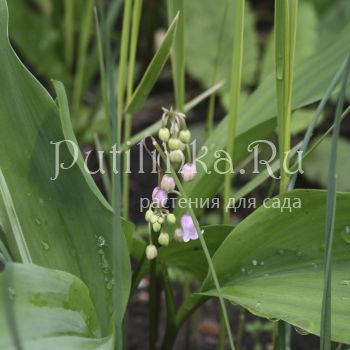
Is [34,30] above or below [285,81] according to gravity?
above

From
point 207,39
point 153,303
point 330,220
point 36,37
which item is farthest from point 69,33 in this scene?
point 330,220

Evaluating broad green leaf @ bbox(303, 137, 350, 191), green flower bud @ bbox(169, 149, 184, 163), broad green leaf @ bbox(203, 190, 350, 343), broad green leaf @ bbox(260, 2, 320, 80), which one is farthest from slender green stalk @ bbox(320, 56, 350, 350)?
broad green leaf @ bbox(260, 2, 320, 80)

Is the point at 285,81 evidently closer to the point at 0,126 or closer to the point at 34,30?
the point at 0,126

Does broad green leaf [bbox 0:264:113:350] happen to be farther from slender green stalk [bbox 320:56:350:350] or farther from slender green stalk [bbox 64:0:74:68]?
slender green stalk [bbox 64:0:74:68]

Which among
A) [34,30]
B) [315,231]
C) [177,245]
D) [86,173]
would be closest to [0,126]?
[86,173]

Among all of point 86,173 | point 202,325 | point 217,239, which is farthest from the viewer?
point 202,325

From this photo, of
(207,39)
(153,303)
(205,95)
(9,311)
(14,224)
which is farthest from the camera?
(207,39)

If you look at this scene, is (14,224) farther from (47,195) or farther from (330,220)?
(330,220)
